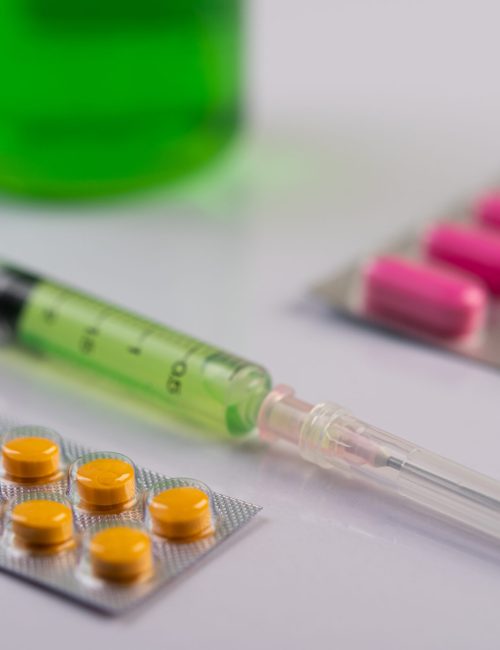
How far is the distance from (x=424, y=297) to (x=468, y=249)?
3.1 inches

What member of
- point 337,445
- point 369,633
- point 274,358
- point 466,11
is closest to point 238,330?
point 274,358

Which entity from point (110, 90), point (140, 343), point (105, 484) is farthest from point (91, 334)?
point (110, 90)

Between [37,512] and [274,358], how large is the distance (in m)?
0.21

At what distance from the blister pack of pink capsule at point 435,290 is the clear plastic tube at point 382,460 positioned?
0.47 ft

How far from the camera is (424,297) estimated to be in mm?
673

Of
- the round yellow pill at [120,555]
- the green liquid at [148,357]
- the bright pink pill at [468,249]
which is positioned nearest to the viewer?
the round yellow pill at [120,555]

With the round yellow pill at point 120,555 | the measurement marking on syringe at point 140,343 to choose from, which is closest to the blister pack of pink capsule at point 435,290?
the measurement marking on syringe at point 140,343

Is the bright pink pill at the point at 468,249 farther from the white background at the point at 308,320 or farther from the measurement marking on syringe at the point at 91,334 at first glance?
the measurement marking on syringe at the point at 91,334

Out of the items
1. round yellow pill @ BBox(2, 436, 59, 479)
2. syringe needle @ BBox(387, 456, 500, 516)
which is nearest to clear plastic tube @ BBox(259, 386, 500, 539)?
syringe needle @ BBox(387, 456, 500, 516)

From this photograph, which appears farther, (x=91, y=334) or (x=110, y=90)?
(x=110, y=90)

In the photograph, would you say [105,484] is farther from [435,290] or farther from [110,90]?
[110,90]

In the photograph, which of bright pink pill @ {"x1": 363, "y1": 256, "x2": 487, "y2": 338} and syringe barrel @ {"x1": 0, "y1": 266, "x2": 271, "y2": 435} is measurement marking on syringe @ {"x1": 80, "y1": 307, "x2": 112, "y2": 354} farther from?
bright pink pill @ {"x1": 363, "y1": 256, "x2": 487, "y2": 338}

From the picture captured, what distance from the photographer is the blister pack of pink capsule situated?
2.18 feet

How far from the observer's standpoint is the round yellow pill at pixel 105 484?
1.63ft
